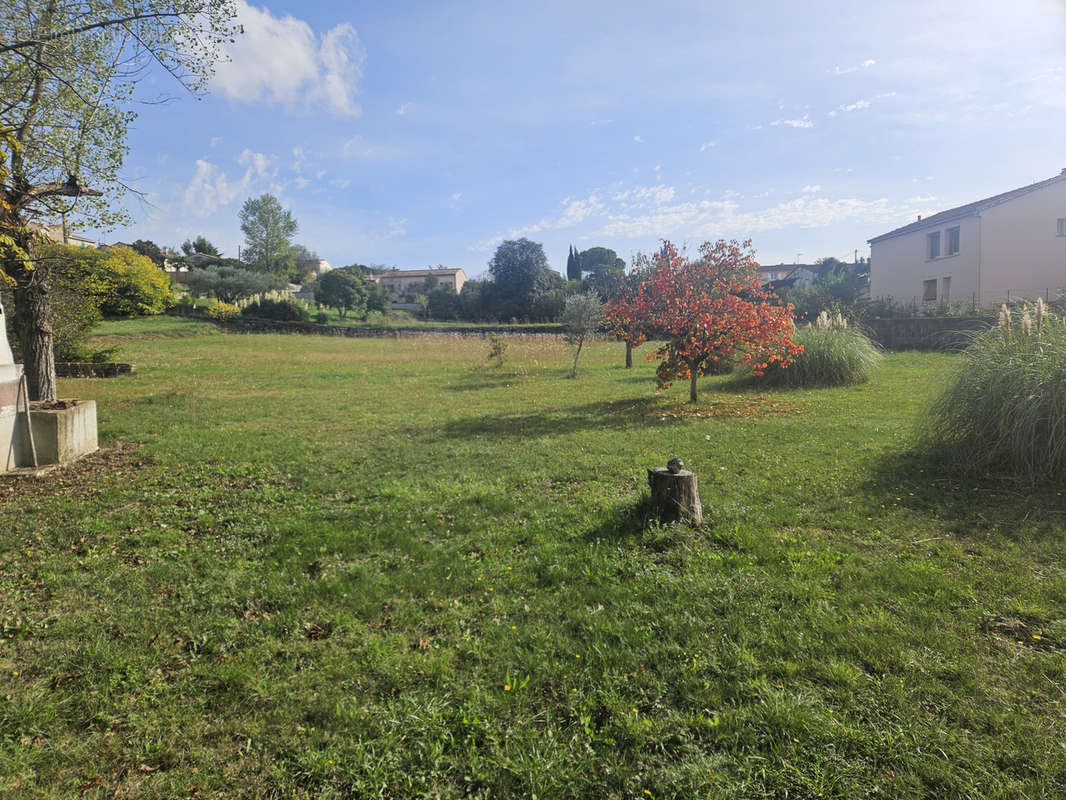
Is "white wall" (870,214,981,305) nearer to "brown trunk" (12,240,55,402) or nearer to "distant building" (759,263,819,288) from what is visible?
"distant building" (759,263,819,288)

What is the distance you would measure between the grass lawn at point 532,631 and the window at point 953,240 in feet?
90.3

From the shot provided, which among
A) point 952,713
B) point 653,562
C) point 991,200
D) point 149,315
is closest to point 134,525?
point 653,562

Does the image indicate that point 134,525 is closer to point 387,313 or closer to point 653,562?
point 653,562

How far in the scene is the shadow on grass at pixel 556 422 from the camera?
8.96 metres

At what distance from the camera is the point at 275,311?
42.6 m

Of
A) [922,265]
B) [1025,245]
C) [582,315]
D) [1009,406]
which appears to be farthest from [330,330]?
[1025,245]

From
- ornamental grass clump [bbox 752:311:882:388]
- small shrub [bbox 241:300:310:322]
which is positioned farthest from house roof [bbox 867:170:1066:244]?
small shrub [bbox 241:300:310:322]

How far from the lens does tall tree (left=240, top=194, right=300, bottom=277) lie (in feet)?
191

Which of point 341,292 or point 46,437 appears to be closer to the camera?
point 46,437

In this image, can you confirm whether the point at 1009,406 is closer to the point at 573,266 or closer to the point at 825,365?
the point at 825,365

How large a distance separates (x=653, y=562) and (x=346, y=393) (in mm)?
11698

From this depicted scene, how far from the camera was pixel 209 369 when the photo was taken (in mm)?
18891

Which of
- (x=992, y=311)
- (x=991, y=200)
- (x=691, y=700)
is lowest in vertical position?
(x=691, y=700)

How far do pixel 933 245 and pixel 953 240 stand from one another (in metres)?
1.55
